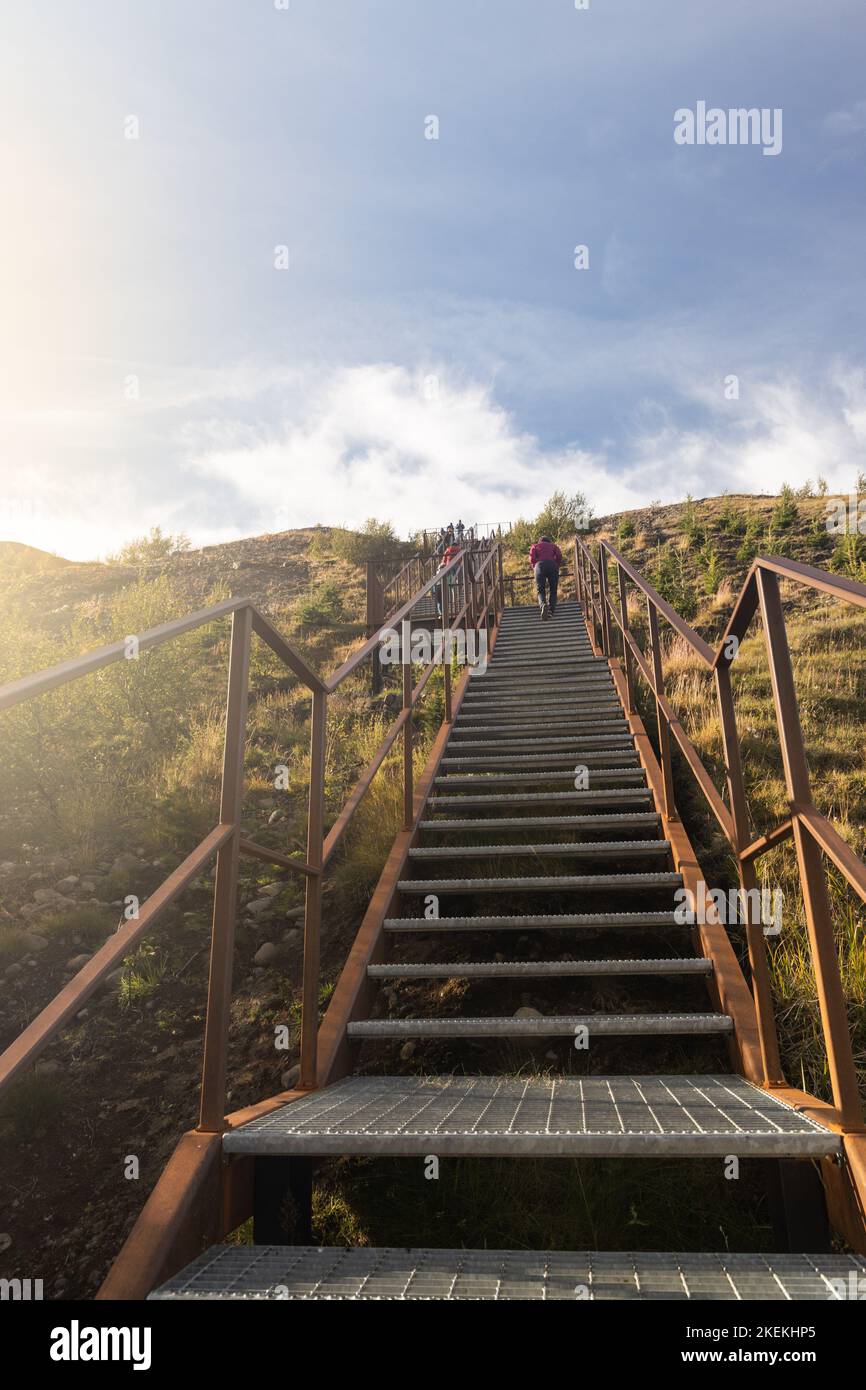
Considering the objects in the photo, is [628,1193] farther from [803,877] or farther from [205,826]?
[205,826]

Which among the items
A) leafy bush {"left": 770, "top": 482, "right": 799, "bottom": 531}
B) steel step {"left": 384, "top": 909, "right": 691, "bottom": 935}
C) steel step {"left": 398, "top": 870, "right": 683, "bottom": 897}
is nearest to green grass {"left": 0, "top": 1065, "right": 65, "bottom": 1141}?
steel step {"left": 384, "top": 909, "right": 691, "bottom": 935}

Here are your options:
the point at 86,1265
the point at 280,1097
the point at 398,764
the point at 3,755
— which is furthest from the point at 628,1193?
the point at 3,755

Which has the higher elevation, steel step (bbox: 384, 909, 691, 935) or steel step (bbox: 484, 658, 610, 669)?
steel step (bbox: 484, 658, 610, 669)

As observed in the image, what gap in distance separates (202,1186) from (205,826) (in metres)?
4.62

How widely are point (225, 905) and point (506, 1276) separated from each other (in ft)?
3.42

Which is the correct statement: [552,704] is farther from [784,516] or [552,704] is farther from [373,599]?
[784,516]

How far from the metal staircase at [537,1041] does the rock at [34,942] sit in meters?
2.26

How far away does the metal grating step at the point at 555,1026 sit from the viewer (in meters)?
2.61

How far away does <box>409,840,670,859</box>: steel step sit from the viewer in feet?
12.6

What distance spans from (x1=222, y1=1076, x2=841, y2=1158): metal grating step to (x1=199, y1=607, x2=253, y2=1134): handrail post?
112 millimetres

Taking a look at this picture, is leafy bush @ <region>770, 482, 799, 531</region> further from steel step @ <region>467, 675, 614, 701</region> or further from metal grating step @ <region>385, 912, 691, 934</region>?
metal grating step @ <region>385, 912, 691, 934</region>

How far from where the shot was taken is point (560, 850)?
390cm

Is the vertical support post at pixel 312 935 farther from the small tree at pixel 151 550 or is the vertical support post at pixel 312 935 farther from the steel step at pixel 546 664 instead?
the small tree at pixel 151 550

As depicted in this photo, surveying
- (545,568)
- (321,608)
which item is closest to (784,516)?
(545,568)
